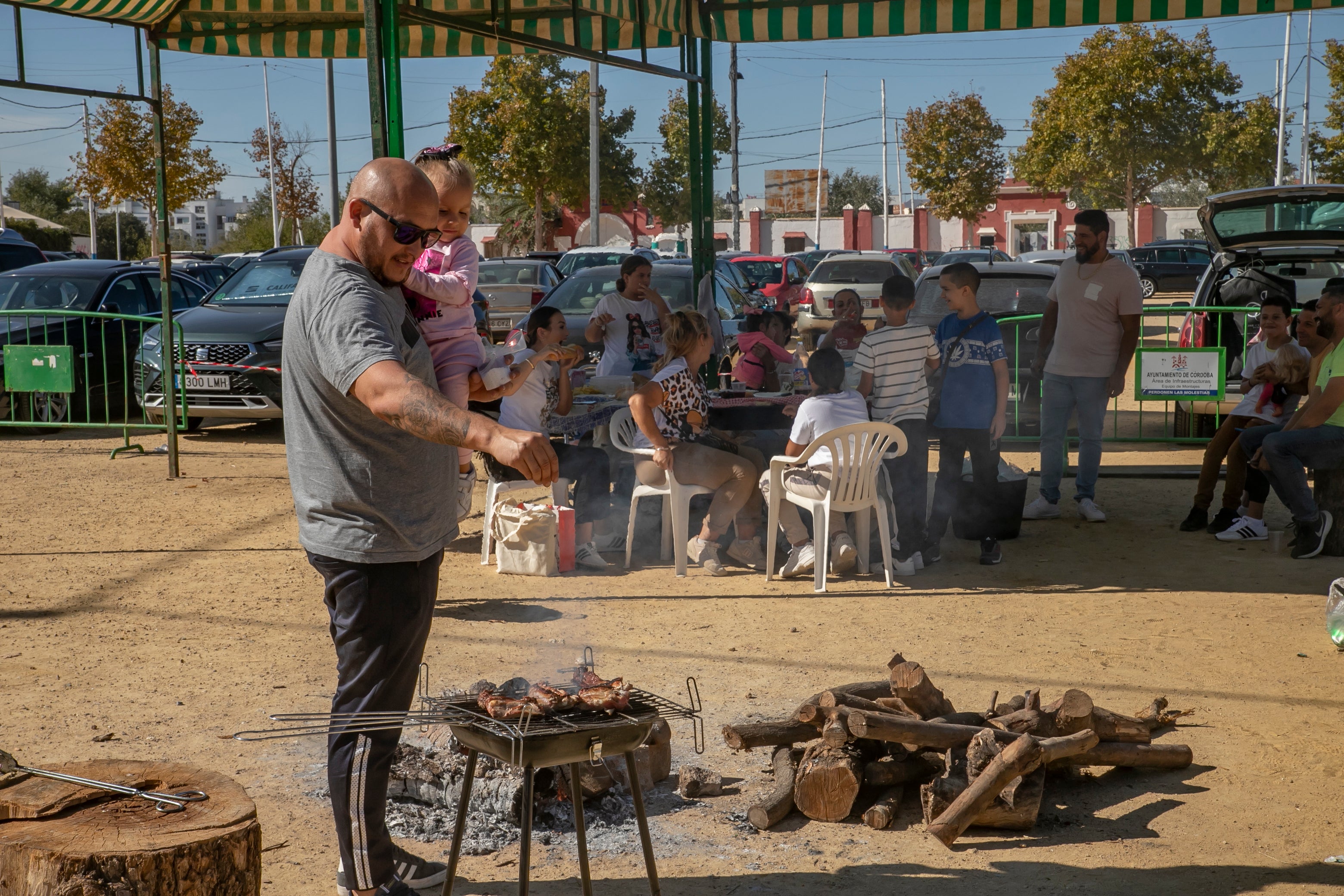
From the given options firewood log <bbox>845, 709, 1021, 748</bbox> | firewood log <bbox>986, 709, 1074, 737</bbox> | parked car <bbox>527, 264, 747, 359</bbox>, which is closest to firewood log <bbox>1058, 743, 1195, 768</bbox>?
firewood log <bbox>986, 709, 1074, 737</bbox>

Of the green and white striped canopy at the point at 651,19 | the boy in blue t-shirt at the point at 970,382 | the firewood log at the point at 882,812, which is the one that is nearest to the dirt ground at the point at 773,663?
the firewood log at the point at 882,812

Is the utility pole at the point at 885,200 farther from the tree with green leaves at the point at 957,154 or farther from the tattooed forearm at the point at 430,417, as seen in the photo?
the tattooed forearm at the point at 430,417

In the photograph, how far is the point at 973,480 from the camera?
8.01 metres

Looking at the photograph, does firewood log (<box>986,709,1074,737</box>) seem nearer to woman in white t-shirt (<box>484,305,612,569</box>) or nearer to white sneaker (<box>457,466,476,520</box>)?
white sneaker (<box>457,466,476,520</box>)

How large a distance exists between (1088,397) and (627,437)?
3395mm

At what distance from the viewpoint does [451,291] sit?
3705 mm

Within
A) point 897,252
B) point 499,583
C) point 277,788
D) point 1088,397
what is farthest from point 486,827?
point 897,252

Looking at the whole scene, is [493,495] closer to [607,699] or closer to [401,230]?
[607,699]

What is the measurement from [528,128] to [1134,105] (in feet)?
62.5

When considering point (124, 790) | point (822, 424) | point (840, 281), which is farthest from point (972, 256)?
point (124, 790)

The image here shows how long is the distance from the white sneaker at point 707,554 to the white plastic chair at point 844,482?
1.29ft

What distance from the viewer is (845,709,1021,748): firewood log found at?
4098mm

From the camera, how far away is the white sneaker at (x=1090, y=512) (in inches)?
348

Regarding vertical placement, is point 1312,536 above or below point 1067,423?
below
